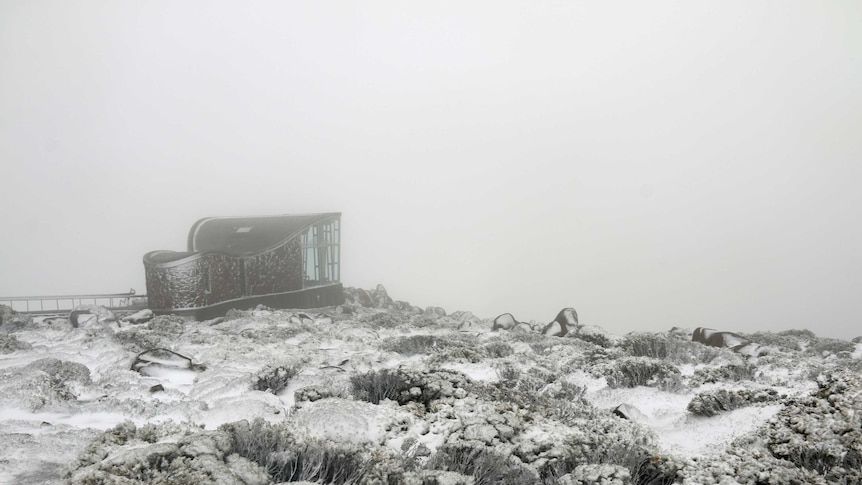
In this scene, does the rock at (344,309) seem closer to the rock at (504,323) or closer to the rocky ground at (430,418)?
the rock at (504,323)

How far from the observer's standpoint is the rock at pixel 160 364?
7578 millimetres

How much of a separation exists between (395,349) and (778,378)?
5.70 metres

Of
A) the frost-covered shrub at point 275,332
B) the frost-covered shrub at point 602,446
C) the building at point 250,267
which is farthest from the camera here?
the building at point 250,267

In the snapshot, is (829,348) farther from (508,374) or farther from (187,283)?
(187,283)

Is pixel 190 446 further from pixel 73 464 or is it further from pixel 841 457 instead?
pixel 841 457

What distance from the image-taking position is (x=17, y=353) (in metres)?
9.34

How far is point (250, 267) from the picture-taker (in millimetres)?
17391

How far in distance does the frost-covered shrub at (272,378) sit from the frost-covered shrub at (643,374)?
4.02 metres

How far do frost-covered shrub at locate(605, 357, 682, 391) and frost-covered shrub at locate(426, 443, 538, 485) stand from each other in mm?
3363

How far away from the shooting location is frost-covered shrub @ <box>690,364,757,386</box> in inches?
265

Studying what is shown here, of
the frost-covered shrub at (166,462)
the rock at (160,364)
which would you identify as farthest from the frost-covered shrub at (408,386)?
the rock at (160,364)

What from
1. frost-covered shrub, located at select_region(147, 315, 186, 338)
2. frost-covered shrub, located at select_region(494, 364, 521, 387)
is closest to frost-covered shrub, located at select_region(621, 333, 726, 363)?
frost-covered shrub, located at select_region(494, 364, 521, 387)

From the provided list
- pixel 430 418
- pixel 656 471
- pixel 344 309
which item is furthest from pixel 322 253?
pixel 656 471

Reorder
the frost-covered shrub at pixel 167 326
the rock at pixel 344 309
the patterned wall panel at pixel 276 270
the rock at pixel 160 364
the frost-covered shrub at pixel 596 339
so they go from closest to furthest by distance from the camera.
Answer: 1. the rock at pixel 160 364
2. the frost-covered shrub at pixel 596 339
3. the frost-covered shrub at pixel 167 326
4. the patterned wall panel at pixel 276 270
5. the rock at pixel 344 309
